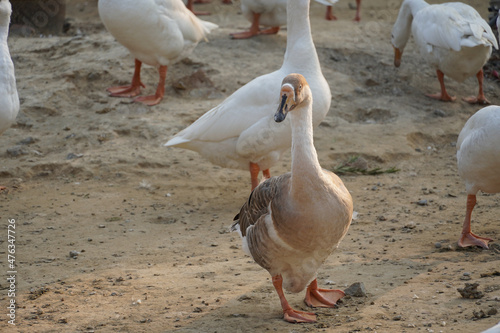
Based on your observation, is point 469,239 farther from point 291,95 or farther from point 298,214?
point 291,95

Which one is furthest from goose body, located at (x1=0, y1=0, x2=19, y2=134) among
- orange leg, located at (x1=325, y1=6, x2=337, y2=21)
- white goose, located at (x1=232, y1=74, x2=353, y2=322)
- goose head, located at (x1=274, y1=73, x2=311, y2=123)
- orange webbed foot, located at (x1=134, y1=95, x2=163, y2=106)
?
orange leg, located at (x1=325, y1=6, x2=337, y2=21)

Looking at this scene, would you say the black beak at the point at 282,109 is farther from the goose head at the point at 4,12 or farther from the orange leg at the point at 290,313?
the goose head at the point at 4,12

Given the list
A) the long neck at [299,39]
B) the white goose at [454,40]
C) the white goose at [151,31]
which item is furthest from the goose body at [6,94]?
the white goose at [454,40]

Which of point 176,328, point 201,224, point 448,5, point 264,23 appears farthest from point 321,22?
point 176,328

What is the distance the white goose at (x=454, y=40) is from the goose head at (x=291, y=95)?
17.4 ft

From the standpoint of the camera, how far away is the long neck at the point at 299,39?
6.10 m

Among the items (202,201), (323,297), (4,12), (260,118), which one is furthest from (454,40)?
(4,12)

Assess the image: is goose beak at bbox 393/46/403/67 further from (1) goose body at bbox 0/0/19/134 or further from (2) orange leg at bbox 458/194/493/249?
(1) goose body at bbox 0/0/19/134

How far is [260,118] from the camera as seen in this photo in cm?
603

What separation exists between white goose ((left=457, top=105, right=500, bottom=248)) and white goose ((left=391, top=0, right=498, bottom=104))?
362 centimetres

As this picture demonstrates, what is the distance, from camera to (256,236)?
4070 mm

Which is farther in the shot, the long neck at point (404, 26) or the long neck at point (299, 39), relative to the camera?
the long neck at point (404, 26)

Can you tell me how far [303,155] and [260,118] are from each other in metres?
2.22

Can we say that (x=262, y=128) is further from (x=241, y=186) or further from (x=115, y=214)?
(x=115, y=214)
